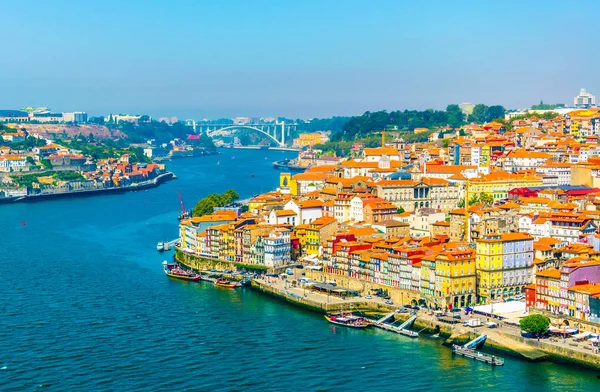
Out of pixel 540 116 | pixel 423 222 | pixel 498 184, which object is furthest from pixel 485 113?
pixel 423 222

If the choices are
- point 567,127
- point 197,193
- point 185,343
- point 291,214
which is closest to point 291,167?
point 197,193

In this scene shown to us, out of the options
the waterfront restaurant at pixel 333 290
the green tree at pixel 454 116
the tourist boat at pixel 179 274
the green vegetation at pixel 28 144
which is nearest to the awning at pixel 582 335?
the waterfront restaurant at pixel 333 290

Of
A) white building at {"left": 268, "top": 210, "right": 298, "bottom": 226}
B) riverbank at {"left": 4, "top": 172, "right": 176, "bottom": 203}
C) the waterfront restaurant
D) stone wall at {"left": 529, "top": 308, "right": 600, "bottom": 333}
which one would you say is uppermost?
white building at {"left": 268, "top": 210, "right": 298, "bottom": 226}

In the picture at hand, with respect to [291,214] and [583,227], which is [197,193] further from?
[583,227]

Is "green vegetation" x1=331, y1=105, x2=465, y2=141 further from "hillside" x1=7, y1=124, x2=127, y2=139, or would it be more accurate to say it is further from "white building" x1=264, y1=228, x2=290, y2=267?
"hillside" x1=7, y1=124, x2=127, y2=139

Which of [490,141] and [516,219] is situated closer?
[516,219]

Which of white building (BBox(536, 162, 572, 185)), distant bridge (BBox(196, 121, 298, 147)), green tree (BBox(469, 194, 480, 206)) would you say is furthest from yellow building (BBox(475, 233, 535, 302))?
distant bridge (BBox(196, 121, 298, 147))
